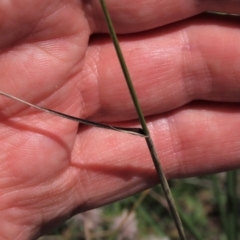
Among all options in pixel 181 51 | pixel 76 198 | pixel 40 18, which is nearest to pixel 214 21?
pixel 181 51

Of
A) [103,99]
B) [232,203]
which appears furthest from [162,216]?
[103,99]

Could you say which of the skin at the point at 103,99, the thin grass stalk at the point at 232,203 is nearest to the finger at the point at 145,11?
the skin at the point at 103,99

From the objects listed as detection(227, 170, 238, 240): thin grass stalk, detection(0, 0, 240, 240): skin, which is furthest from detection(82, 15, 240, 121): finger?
detection(227, 170, 238, 240): thin grass stalk

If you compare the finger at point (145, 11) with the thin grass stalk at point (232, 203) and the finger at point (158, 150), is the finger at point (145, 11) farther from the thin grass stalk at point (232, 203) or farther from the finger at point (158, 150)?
the thin grass stalk at point (232, 203)

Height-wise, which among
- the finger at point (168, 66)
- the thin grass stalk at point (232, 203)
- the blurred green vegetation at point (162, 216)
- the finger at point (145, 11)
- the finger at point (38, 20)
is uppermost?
the finger at point (38, 20)

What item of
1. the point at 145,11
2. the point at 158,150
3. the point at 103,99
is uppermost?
the point at 145,11

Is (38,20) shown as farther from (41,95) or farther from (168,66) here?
(168,66)

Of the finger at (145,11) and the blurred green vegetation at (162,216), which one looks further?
the blurred green vegetation at (162,216)
